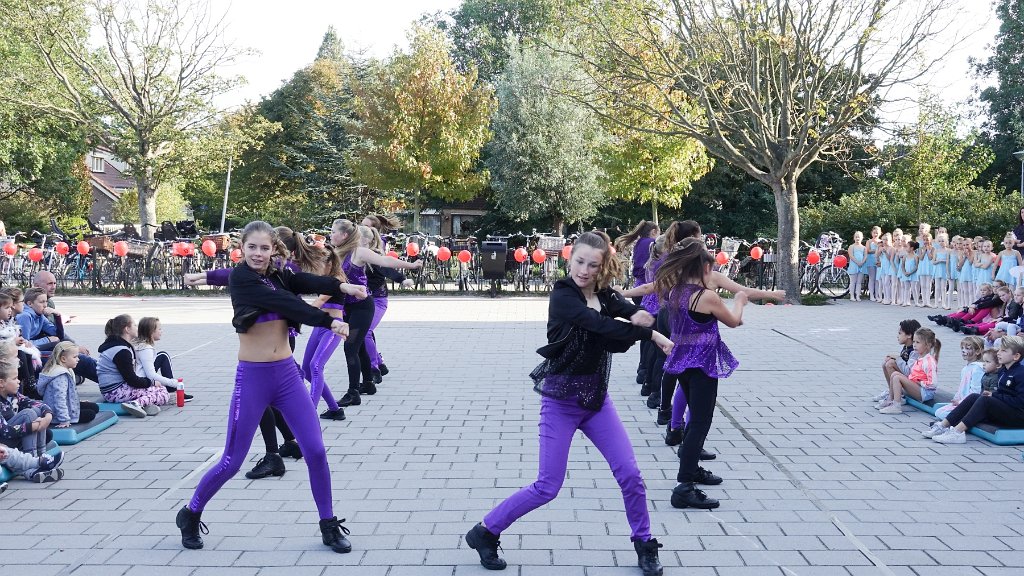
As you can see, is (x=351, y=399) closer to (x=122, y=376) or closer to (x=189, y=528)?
(x=122, y=376)

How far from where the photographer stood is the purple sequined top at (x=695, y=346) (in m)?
5.43

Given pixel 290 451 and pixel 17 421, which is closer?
pixel 17 421

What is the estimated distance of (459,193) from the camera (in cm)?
3306

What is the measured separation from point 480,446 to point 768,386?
4.00 meters

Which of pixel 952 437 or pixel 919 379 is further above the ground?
pixel 919 379

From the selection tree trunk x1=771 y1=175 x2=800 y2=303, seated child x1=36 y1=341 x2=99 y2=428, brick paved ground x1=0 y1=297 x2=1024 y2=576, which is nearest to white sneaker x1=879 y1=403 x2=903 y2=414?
brick paved ground x1=0 y1=297 x2=1024 y2=576

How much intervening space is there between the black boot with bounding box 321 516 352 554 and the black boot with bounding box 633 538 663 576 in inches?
58.7

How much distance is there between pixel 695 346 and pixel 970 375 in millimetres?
3616

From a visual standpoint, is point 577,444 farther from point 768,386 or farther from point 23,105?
point 23,105

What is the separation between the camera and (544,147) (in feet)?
121

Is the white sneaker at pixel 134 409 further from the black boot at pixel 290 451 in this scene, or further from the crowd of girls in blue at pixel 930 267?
the crowd of girls in blue at pixel 930 267

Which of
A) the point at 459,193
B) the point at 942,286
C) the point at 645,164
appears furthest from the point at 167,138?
the point at 942,286

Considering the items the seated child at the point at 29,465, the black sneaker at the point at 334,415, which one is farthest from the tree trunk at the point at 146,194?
the seated child at the point at 29,465

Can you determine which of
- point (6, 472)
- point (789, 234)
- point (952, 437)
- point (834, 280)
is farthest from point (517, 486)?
point (834, 280)
